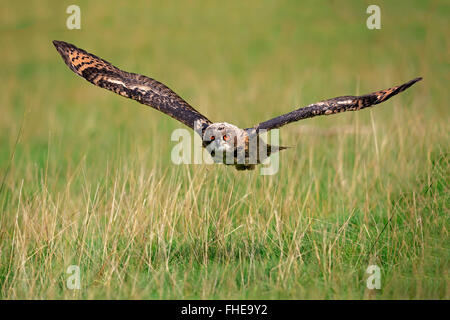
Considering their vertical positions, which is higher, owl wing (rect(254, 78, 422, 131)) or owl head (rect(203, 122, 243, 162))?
owl wing (rect(254, 78, 422, 131))

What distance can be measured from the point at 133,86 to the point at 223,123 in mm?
1461

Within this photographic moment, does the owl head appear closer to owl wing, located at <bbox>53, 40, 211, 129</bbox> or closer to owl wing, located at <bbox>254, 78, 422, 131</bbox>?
owl wing, located at <bbox>53, 40, 211, 129</bbox>

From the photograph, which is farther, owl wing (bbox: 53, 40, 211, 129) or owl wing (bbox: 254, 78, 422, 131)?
owl wing (bbox: 53, 40, 211, 129)

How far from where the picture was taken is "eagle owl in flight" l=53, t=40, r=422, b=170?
8680 mm

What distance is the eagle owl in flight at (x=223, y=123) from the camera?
868 centimetres

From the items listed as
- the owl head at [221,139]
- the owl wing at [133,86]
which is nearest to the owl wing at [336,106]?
the owl head at [221,139]

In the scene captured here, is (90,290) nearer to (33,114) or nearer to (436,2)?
(33,114)

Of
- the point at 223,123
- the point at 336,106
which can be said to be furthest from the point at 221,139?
the point at 336,106

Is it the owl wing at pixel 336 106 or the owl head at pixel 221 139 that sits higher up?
the owl wing at pixel 336 106

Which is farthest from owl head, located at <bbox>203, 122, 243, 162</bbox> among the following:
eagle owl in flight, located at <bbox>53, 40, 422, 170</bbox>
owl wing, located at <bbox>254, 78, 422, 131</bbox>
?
owl wing, located at <bbox>254, 78, 422, 131</bbox>

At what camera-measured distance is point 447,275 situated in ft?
26.3

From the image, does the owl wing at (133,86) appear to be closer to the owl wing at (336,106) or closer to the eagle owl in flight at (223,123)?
the eagle owl in flight at (223,123)

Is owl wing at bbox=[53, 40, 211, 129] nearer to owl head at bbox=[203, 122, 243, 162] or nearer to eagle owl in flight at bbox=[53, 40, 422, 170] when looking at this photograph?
eagle owl in flight at bbox=[53, 40, 422, 170]
